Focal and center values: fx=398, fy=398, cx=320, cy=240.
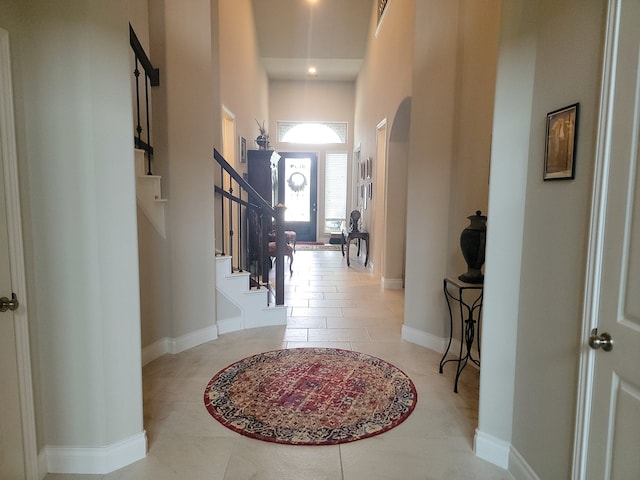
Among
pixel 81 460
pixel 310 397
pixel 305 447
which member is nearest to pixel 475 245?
pixel 310 397

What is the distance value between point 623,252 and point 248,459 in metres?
1.94

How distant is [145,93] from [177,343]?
2.21 metres

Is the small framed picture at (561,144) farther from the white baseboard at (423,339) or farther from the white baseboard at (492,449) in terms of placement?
the white baseboard at (423,339)

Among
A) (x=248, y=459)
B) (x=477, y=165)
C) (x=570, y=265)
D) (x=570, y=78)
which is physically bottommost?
(x=248, y=459)

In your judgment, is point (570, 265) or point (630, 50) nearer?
point (630, 50)

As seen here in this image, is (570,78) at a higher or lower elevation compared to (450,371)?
higher

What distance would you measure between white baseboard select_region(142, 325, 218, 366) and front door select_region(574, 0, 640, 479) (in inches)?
119

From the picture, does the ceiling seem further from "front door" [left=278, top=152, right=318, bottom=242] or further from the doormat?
the doormat

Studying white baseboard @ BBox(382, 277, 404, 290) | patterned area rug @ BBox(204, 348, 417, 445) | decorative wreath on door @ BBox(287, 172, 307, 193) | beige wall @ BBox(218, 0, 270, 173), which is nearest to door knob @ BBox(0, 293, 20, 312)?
patterned area rug @ BBox(204, 348, 417, 445)

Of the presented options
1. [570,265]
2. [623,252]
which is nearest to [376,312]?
[570,265]

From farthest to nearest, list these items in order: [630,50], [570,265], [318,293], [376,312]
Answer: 1. [318,293]
2. [376,312]
3. [570,265]
4. [630,50]

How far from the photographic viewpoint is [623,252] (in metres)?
1.31

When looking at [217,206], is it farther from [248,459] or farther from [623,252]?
[623,252]

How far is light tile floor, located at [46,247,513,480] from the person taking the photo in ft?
6.62
